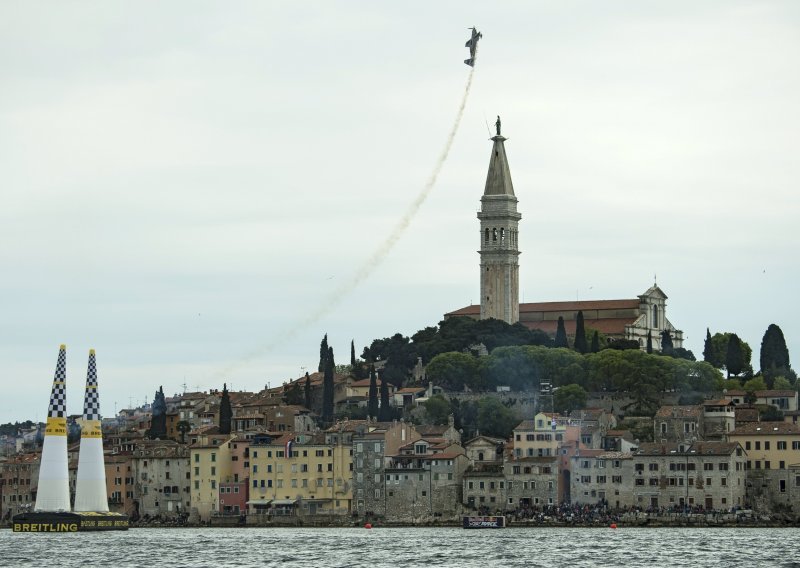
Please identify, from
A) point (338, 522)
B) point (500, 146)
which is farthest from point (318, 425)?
point (500, 146)

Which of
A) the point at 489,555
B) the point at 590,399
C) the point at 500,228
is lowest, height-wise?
the point at 489,555

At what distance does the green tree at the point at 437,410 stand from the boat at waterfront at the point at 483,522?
25823mm

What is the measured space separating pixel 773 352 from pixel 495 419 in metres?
22.0

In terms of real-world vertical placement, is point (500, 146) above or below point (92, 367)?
above

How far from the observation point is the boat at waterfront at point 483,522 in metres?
109

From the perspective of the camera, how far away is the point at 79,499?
3991 inches

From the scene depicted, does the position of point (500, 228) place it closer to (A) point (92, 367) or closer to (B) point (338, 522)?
(B) point (338, 522)

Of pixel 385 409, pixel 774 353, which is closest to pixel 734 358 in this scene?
pixel 774 353

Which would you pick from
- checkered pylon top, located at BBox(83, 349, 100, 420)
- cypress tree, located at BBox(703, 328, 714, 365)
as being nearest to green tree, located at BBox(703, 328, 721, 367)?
cypress tree, located at BBox(703, 328, 714, 365)

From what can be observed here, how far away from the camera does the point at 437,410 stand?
136 metres

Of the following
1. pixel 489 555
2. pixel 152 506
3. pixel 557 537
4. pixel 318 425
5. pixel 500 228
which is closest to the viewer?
pixel 489 555

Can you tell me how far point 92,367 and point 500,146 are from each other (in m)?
66.5

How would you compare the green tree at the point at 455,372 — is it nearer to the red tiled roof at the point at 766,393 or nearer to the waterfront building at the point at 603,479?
the red tiled roof at the point at 766,393

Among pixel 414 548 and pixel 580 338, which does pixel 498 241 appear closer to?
pixel 580 338
